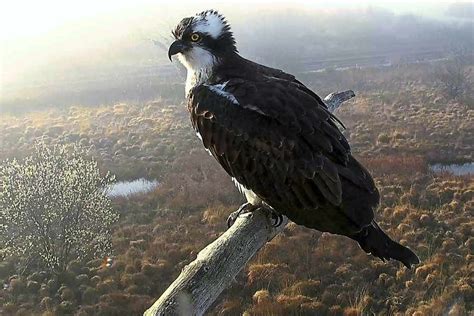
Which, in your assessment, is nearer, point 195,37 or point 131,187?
point 195,37

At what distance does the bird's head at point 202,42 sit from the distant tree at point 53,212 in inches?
581

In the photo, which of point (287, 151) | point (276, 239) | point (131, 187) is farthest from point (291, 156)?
point (131, 187)

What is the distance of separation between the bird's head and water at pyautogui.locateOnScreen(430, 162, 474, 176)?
90.2ft

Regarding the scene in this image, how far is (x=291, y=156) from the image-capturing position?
5.72 m

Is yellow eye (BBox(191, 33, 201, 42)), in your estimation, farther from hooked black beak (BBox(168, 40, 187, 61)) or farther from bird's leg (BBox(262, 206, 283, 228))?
bird's leg (BBox(262, 206, 283, 228))

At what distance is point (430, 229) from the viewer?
74.2 feet

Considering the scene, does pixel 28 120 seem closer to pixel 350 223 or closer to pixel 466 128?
pixel 466 128

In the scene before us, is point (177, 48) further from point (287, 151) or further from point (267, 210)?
→ point (267, 210)

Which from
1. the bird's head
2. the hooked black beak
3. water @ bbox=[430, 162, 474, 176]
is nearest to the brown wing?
the bird's head

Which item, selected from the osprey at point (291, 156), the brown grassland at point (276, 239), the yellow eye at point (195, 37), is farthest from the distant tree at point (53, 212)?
the osprey at point (291, 156)

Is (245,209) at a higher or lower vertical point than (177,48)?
lower

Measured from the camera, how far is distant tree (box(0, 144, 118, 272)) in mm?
19875

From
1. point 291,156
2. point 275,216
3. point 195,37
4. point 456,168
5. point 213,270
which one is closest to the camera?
point 213,270

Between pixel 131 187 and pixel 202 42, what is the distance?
2533cm
